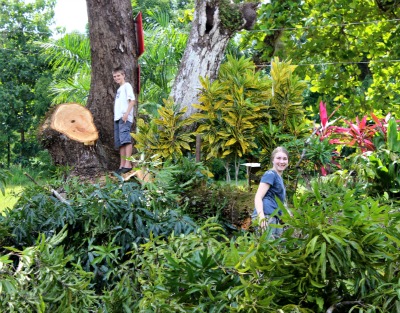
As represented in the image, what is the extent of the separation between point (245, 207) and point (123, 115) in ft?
9.32

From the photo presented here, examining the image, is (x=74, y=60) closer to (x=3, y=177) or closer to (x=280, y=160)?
(x=280, y=160)

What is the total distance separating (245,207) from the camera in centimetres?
700

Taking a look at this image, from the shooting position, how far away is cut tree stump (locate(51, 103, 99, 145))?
8.97m

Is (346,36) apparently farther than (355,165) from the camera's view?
Yes

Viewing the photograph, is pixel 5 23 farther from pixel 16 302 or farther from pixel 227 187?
pixel 16 302

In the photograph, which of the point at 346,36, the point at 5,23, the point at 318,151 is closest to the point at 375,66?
the point at 346,36

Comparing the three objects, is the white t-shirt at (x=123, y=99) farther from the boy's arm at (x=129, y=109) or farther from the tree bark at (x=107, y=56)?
the tree bark at (x=107, y=56)

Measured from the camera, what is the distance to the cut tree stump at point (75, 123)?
29.4 feet

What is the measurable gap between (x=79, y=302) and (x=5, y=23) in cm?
2959

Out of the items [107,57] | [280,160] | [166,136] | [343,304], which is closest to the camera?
[343,304]

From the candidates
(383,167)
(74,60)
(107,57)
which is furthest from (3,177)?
(74,60)

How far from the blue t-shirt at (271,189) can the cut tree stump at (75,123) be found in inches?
147

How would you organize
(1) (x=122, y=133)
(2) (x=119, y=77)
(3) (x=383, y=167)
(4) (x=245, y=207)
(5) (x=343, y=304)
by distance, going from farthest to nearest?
1. (2) (x=119, y=77)
2. (1) (x=122, y=133)
3. (4) (x=245, y=207)
4. (3) (x=383, y=167)
5. (5) (x=343, y=304)

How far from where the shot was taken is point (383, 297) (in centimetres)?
244
